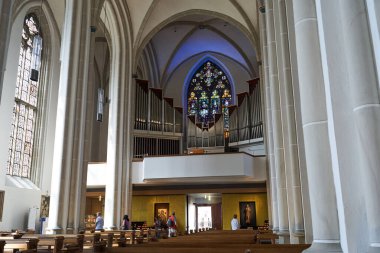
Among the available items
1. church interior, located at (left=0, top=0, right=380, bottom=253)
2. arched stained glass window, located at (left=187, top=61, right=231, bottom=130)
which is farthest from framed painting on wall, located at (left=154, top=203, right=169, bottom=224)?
arched stained glass window, located at (left=187, top=61, right=231, bottom=130)

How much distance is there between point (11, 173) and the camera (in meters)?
14.5

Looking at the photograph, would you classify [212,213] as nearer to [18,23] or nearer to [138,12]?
[138,12]

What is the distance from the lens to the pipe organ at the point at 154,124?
19328mm

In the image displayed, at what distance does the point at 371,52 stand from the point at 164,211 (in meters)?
17.6

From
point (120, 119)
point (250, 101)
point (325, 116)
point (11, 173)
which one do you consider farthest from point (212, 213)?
point (325, 116)

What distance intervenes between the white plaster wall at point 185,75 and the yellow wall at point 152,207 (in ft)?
20.9

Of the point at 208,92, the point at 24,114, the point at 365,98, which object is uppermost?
the point at 208,92

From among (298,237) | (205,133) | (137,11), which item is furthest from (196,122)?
(298,237)

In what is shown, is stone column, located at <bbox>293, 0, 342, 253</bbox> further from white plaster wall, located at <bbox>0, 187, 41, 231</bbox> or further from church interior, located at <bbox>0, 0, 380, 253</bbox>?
white plaster wall, located at <bbox>0, 187, 41, 231</bbox>

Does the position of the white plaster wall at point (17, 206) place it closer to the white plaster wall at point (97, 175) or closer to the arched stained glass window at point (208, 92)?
the white plaster wall at point (97, 175)

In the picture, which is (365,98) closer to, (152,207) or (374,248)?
(374,248)

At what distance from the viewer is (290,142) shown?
7.40 metres

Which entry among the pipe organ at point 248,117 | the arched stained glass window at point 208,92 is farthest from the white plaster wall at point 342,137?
the arched stained glass window at point 208,92

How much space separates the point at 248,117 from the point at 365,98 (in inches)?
644
